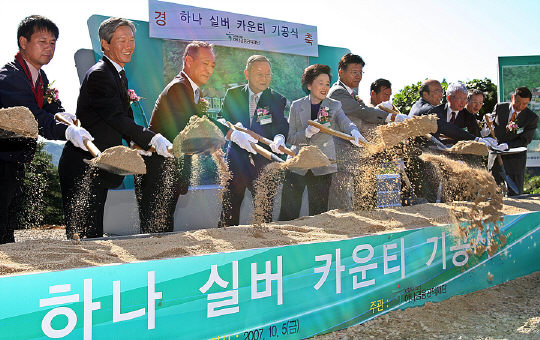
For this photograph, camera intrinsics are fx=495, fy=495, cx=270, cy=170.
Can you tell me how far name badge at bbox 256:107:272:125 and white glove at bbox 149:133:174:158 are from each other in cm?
106

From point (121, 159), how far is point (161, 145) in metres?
0.37

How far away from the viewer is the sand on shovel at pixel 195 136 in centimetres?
246

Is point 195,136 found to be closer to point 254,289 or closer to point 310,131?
point 254,289

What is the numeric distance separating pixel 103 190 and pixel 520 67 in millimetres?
6662

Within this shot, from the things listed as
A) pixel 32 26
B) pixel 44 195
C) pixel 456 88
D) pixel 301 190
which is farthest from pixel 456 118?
pixel 44 195

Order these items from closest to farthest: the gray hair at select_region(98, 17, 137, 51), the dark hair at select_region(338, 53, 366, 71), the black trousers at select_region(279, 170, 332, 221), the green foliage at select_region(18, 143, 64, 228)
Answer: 1. the gray hair at select_region(98, 17, 137, 51)
2. the black trousers at select_region(279, 170, 332, 221)
3. the dark hair at select_region(338, 53, 366, 71)
4. the green foliage at select_region(18, 143, 64, 228)

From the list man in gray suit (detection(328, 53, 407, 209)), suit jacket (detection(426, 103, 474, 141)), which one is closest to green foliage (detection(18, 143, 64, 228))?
man in gray suit (detection(328, 53, 407, 209))

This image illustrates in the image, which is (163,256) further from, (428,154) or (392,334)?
(428,154)

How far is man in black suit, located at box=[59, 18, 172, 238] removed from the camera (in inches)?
94.8

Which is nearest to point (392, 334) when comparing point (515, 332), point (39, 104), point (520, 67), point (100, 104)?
point (515, 332)

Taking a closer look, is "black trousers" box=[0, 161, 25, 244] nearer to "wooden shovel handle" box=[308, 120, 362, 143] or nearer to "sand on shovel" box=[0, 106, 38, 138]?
"sand on shovel" box=[0, 106, 38, 138]

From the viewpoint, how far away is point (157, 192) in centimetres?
267

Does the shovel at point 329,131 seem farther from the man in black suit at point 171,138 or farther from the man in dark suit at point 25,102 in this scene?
the man in dark suit at point 25,102

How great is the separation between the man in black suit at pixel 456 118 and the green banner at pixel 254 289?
4.59 ft
